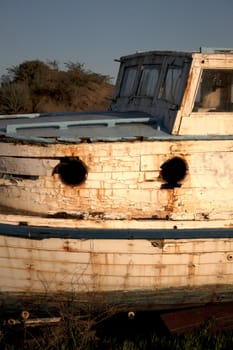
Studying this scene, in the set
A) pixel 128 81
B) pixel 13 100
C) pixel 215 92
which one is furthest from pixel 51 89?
pixel 215 92

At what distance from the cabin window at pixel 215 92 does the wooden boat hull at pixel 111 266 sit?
4.85ft

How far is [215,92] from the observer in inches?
221

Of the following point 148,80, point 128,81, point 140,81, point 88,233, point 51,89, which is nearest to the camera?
point 88,233

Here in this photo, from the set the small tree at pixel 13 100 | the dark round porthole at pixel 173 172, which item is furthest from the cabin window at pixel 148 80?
the small tree at pixel 13 100

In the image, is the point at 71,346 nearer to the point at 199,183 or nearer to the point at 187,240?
the point at 187,240

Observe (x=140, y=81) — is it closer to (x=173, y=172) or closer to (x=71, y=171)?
(x=173, y=172)

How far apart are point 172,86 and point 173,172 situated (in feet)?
3.86

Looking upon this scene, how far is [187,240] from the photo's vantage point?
525cm

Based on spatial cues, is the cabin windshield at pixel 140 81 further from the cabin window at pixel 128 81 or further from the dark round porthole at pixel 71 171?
the dark round porthole at pixel 71 171

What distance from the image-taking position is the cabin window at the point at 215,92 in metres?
5.52

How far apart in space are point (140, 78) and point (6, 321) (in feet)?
12.7

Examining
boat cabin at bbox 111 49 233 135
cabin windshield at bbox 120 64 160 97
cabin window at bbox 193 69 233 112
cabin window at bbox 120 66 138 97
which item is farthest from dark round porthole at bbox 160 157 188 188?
cabin window at bbox 120 66 138 97

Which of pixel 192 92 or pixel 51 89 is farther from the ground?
pixel 51 89

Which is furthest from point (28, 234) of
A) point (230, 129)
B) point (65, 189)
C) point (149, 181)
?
point (230, 129)
